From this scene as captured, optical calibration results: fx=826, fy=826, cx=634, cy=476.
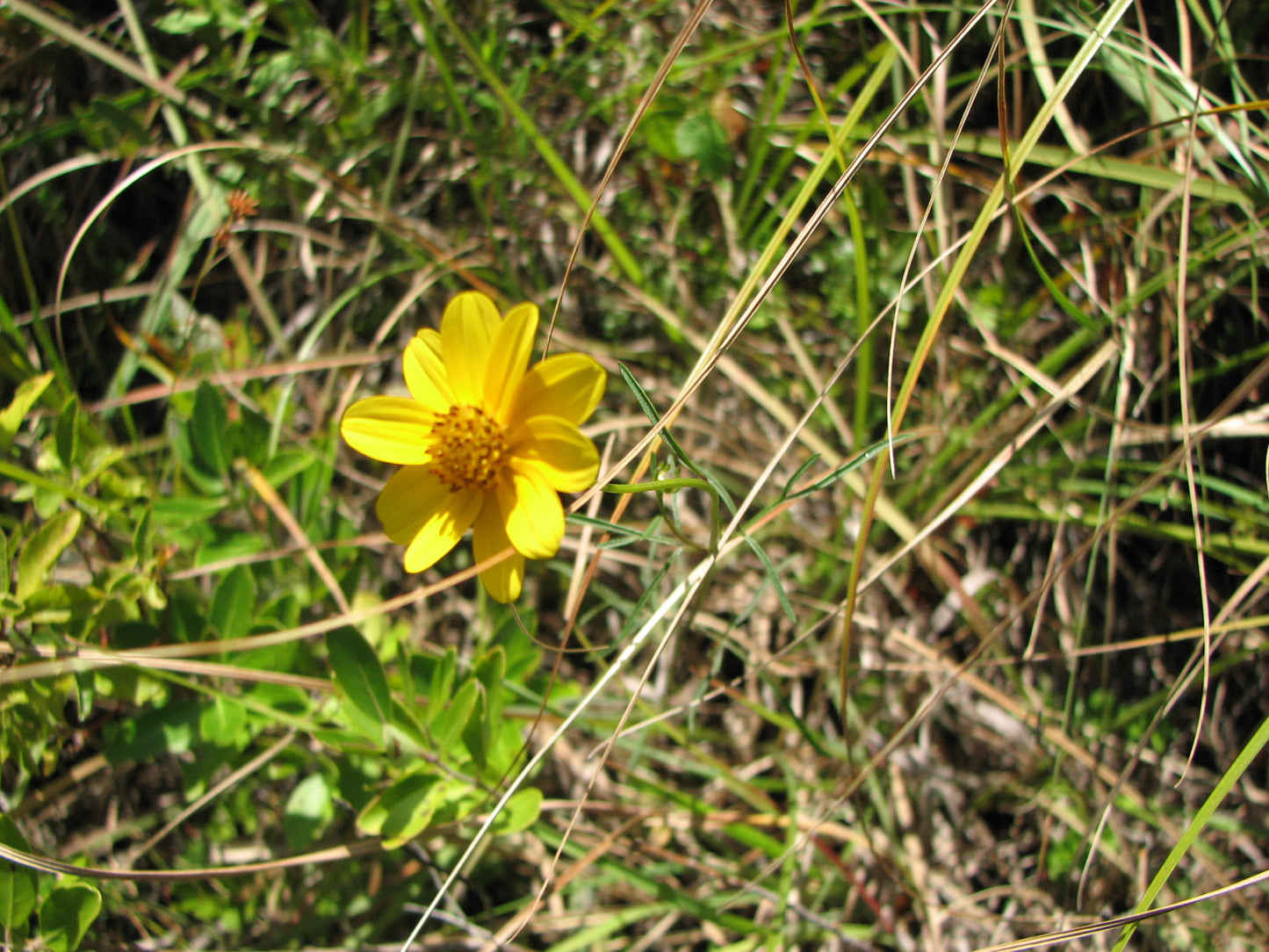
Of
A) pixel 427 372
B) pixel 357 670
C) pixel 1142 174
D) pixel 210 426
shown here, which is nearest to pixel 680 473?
pixel 427 372

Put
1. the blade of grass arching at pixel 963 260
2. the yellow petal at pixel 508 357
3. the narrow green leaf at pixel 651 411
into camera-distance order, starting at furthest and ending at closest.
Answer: the blade of grass arching at pixel 963 260 → the yellow petal at pixel 508 357 → the narrow green leaf at pixel 651 411

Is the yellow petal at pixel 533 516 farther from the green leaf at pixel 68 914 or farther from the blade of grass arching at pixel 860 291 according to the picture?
the green leaf at pixel 68 914

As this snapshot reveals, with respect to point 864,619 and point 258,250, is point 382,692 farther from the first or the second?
point 258,250

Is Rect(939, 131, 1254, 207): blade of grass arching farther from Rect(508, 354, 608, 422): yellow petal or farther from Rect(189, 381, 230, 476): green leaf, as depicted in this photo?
Rect(189, 381, 230, 476): green leaf

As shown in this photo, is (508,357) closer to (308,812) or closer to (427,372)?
(427,372)

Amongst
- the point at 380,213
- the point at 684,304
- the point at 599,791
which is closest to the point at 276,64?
the point at 380,213

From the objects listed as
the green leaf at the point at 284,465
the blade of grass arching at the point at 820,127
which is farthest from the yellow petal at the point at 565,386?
the green leaf at the point at 284,465
